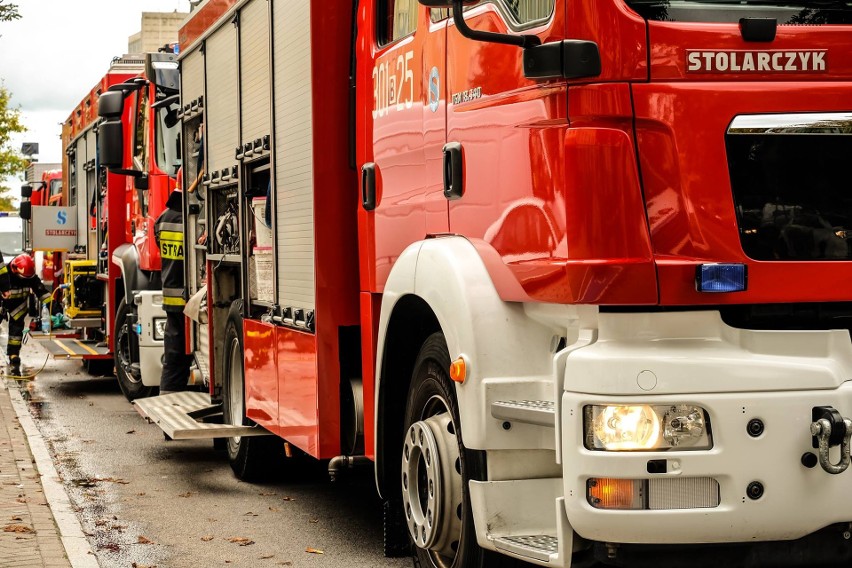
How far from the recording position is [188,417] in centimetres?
948

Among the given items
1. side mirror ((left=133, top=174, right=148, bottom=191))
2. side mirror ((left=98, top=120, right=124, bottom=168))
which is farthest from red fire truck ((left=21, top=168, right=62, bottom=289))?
side mirror ((left=98, top=120, right=124, bottom=168))

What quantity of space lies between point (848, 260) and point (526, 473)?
4.11 feet

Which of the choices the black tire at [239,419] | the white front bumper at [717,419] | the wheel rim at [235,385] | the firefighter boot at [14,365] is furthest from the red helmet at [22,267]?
the white front bumper at [717,419]

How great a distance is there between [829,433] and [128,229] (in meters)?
11.9

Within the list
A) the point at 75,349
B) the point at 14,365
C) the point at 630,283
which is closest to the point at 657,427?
the point at 630,283

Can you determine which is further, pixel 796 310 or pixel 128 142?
pixel 128 142

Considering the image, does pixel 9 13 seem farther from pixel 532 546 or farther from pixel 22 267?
pixel 532 546

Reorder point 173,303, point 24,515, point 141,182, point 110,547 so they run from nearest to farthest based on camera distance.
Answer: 1. point 110,547
2. point 24,515
3. point 173,303
4. point 141,182

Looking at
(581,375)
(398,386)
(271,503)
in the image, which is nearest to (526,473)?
(581,375)

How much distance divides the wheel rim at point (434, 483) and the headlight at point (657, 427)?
1.09m

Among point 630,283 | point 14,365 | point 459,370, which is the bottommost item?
point 14,365

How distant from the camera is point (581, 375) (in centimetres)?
407

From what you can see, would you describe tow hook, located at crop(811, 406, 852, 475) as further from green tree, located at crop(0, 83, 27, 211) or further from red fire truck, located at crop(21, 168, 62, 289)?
green tree, located at crop(0, 83, 27, 211)

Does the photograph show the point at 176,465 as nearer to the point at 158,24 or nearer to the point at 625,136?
the point at 625,136
